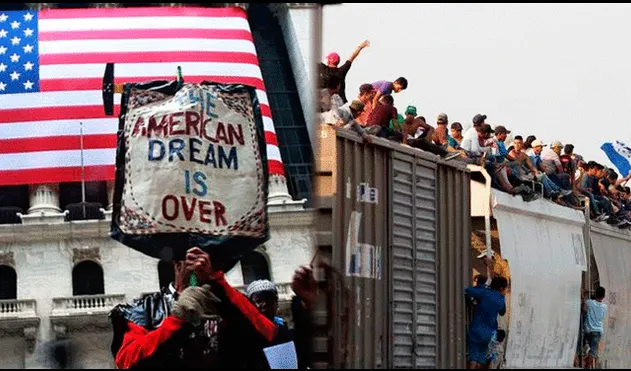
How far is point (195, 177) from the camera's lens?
12195 mm

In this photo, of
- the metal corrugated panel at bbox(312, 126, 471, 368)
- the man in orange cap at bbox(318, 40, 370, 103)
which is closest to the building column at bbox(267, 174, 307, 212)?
the metal corrugated panel at bbox(312, 126, 471, 368)

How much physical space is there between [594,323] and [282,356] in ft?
37.3

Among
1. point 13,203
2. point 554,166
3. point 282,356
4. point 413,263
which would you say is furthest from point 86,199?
point 282,356

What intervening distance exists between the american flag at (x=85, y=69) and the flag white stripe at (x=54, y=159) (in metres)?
0.02

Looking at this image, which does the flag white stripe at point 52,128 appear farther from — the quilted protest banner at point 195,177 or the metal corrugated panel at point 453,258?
the quilted protest banner at point 195,177

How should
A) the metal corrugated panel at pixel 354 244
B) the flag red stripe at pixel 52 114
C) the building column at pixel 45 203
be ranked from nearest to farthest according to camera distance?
the metal corrugated panel at pixel 354 244, the flag red stripe at pixel 52 114, the building column at pixel 45 203

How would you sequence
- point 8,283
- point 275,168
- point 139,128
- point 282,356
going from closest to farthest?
point 282,356 < point 139,128 < point 275,168 < point 8,283

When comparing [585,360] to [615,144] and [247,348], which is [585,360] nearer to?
[615,144]

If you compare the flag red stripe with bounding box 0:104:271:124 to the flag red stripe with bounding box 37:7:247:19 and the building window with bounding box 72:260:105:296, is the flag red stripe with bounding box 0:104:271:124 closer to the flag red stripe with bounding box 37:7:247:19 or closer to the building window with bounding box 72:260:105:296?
the flag red stripe with bounding box 37:7:247:19

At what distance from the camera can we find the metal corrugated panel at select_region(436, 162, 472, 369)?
16.6 metres

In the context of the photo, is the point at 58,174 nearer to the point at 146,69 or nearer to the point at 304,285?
the point at 146,69

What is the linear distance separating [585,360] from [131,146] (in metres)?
10.1

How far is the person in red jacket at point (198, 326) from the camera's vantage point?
34.3 feet

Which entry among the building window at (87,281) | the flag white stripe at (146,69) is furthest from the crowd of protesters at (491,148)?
the building window at (87,281)
